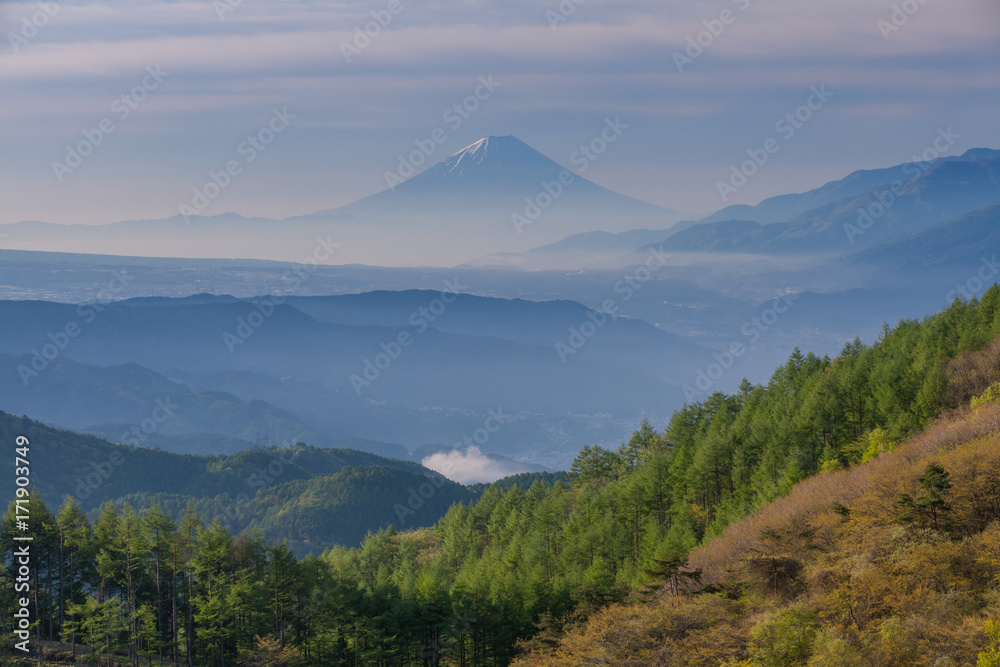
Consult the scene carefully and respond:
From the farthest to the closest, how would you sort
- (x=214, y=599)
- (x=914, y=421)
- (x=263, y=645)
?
1. (x=914, y=421)
2. (x=214, y=599)
3. (x=263, y=645)

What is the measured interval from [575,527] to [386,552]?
3687 cm

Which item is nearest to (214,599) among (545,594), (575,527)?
(545,594)

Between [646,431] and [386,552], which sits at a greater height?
[646,431]

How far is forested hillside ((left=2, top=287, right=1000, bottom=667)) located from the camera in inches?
1748

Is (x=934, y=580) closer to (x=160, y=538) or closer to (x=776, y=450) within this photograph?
(x=776, y=450)

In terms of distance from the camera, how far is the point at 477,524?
5049 inches

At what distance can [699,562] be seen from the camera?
214 feet

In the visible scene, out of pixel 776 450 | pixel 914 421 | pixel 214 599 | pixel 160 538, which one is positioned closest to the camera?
pixel 214 599
